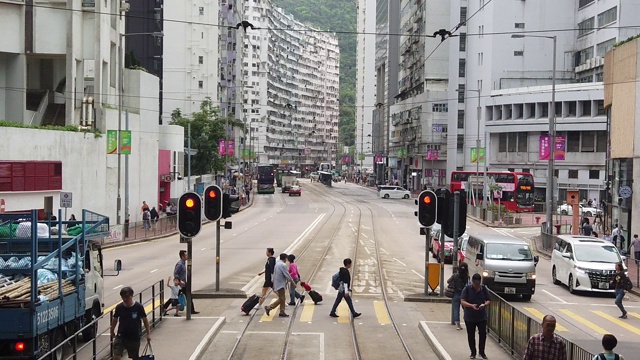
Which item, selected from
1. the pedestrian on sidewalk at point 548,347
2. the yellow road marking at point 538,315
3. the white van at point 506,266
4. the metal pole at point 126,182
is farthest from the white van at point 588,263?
the metal pole at point 126,182

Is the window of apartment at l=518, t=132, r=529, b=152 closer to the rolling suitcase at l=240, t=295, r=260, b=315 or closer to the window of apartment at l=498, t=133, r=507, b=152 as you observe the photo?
the window of apartment at l=498, t=133, r=507, b=152

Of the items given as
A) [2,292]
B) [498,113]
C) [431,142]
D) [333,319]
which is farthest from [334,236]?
[431,142]

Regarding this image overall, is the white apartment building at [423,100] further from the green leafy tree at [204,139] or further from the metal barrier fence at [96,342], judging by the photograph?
the metal barrier fence at [96,342]

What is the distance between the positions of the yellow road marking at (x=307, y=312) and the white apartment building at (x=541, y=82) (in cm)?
5959

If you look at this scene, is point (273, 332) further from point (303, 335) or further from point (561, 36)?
point (561, 36)

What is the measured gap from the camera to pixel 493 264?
25375 millimetres

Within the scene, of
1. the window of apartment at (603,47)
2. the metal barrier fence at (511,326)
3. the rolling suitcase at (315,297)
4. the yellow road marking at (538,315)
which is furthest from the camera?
the window of apartment at (603,47)

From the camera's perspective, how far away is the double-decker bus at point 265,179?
109925 millimetres

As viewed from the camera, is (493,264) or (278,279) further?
(493,264)

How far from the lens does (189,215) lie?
19109mm

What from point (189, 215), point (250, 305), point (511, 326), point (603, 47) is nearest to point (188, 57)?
point (603, 47)

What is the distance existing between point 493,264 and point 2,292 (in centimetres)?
1584

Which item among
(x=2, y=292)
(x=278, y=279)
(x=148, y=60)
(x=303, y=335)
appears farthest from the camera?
(x=148, y=60)

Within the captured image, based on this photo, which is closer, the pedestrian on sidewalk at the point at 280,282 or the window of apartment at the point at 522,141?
the pedestrian on sidewalk at the point at 280,282
